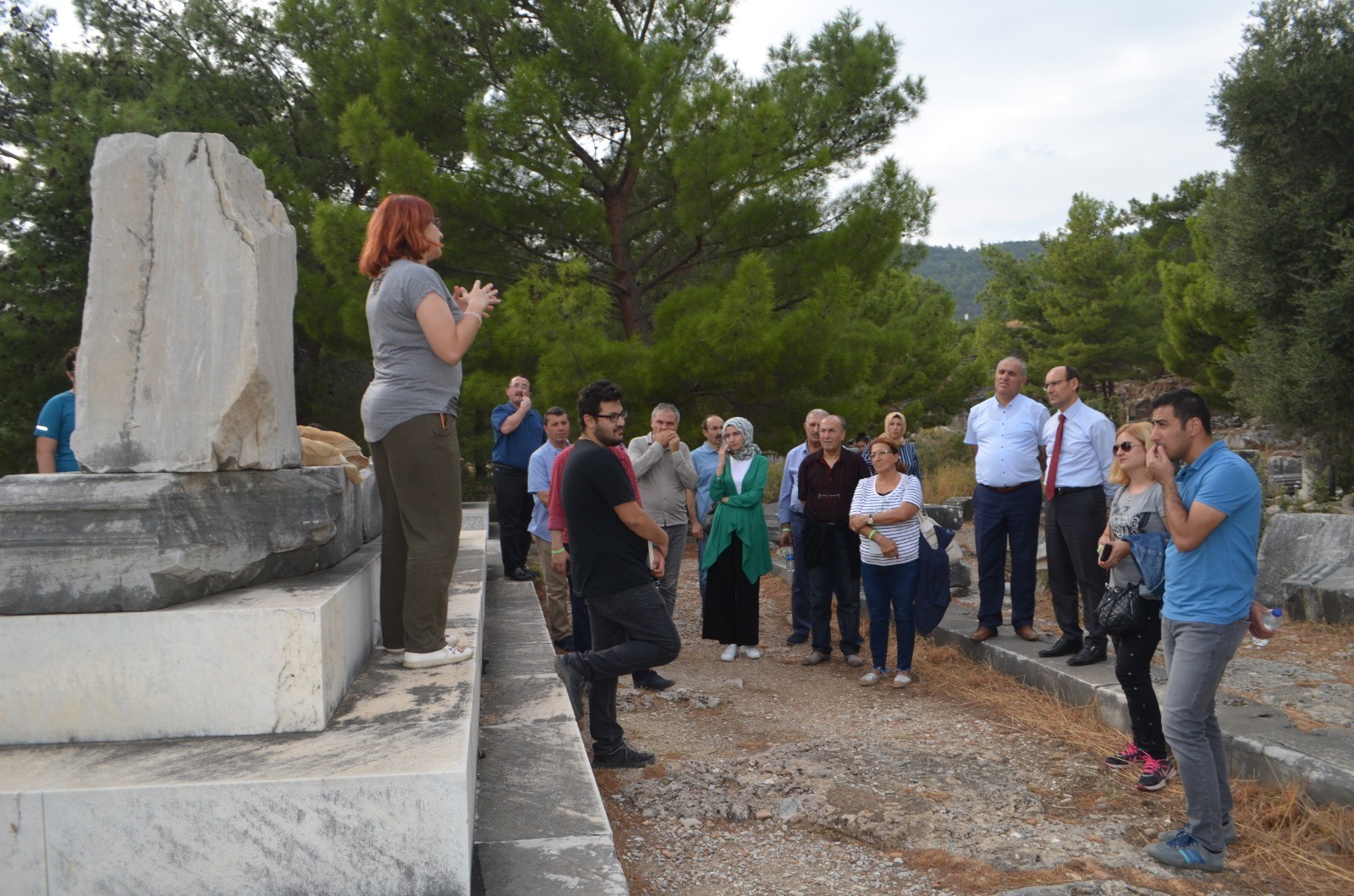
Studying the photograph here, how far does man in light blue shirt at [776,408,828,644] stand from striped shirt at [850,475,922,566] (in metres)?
0.70

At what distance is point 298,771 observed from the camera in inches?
89.6

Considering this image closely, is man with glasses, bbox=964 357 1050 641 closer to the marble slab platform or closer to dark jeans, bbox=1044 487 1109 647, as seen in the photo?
dark jeans, bbox=1044 487 1109 647

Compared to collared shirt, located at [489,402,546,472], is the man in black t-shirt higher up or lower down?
lower down

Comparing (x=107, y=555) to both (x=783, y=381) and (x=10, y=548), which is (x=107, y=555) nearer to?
(x=10, y=548)

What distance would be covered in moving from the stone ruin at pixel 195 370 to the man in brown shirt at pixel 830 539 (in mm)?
3606

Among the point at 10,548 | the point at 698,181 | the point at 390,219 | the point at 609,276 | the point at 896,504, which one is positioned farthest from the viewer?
the point at 609,276

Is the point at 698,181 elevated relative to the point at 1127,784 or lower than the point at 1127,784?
elevated

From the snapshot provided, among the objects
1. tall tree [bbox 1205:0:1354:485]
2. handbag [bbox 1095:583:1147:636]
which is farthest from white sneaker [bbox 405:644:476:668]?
tall tree [bbox 1205:0:1354:485]

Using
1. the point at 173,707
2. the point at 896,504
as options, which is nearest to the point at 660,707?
the point at 896,504

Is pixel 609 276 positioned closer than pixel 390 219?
No

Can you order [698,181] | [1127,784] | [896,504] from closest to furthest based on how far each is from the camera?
[1127,784] → [896,504] → [698,181]

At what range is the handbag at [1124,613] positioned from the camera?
3.83 metres

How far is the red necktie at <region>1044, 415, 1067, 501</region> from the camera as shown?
537 centimetres

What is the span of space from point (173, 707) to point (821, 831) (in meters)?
2.15
